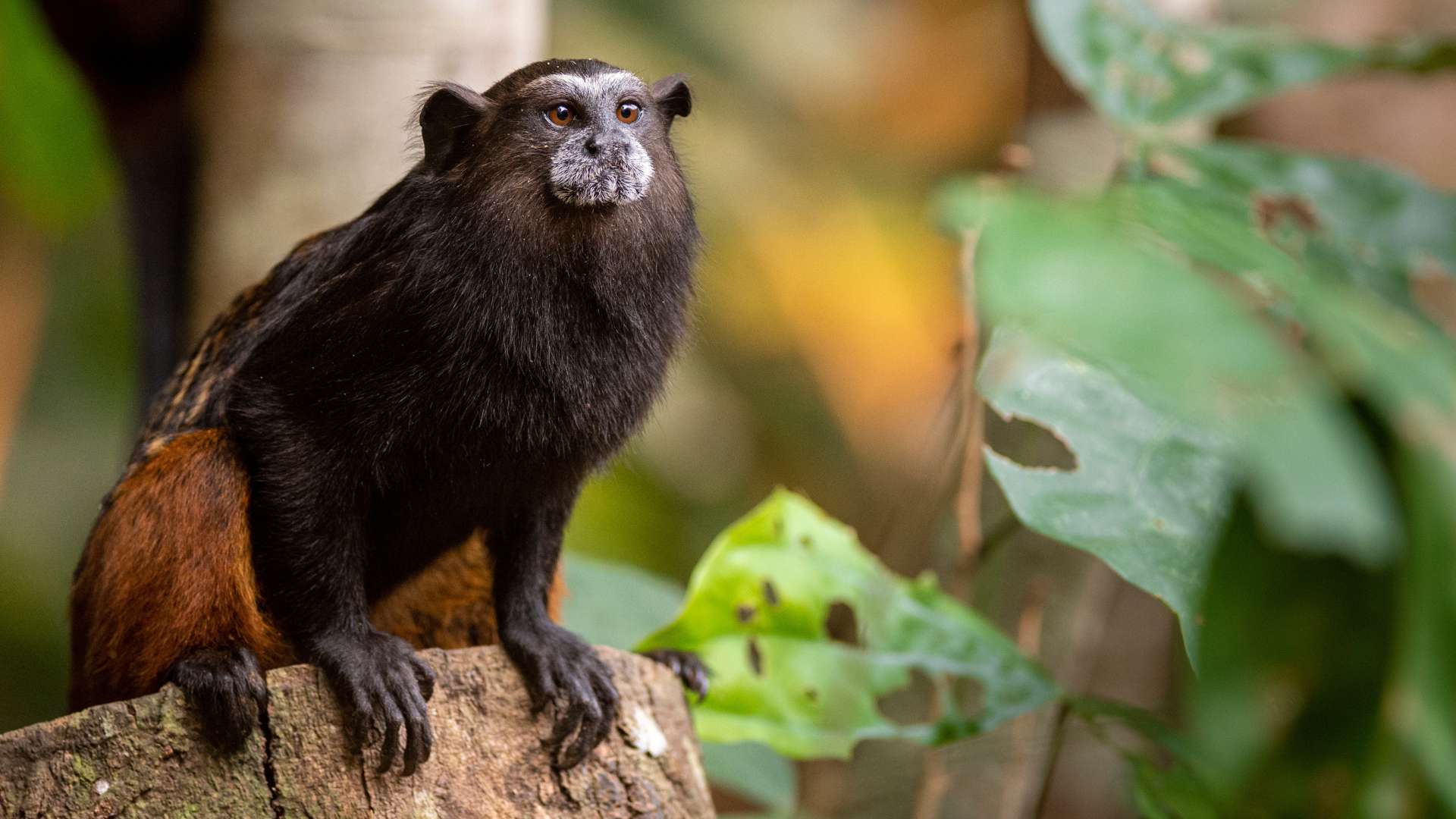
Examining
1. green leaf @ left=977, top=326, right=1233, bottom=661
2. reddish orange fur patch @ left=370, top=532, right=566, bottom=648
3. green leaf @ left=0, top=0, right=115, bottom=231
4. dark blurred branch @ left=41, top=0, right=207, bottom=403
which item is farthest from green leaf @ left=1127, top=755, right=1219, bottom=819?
green leaf @ left=0, top=0, right=115, bottom=231

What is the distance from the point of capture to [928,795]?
3.52 meters

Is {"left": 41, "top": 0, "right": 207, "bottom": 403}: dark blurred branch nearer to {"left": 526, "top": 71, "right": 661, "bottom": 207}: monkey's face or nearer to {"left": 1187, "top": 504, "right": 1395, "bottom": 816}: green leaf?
{"left": 526, "top": 71, "right": 661, "bottom": 207}: monkey's face

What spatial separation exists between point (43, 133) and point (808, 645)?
9.11ft

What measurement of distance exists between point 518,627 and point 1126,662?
373 cm

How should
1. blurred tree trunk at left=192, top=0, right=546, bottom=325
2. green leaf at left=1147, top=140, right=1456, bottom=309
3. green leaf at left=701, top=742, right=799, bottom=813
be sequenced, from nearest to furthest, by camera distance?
green leaf at left=1147, top=140, right=1456, bottom=309
green leaf at left=701, top=742, right=799, bottom=813
blurred tree trunk at left=192, top=0, right=546, bottom=325

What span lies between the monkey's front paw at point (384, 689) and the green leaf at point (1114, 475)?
1068 millimetres

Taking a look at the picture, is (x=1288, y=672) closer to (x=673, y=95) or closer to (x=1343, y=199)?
(x=1343, y=199)

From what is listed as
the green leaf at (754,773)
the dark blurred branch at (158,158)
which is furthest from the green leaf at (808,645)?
the dark blurred branch at (158,158)

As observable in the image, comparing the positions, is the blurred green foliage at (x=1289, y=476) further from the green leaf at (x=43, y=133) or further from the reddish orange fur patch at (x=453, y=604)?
the green leaf at (x=43, y=133)

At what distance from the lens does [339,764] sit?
213 cm

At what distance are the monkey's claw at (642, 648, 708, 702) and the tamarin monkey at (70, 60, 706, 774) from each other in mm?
195

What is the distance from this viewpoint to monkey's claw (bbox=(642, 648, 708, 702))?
2736 millimetres

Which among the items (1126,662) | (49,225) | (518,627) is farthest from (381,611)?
(1126,662)

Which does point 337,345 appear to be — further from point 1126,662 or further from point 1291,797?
point 1126,662
